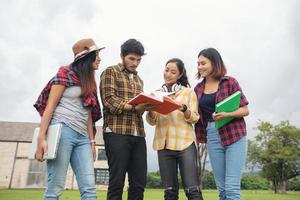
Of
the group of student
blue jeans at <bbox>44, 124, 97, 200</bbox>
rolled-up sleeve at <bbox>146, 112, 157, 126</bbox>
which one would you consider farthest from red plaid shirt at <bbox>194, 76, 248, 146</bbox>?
blue jeans at <bbox>44, 124, 97, 200</bbox>

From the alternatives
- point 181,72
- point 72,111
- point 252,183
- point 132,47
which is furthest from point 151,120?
point 252,183

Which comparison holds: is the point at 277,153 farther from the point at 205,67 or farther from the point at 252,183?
the point at 205,67

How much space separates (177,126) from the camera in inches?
125

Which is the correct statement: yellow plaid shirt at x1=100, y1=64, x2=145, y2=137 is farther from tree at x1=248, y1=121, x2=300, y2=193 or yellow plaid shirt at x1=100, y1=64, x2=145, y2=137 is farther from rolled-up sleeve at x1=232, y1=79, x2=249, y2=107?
tree at x1=248, y1=121, x2=300, y2=193

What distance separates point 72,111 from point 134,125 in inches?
26.9

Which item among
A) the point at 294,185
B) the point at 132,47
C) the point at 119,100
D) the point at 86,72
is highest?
the point at 132,47

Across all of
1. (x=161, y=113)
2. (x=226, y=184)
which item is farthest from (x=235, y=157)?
(x=161, y=113)

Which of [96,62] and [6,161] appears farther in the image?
[6,161]

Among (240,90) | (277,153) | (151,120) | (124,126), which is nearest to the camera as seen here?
(124,126)

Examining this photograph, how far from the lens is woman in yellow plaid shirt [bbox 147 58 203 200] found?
2975 millimetres

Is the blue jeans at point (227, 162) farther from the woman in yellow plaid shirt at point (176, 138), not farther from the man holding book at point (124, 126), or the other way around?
the man holding book at point (124, 126)

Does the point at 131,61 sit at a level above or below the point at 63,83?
above

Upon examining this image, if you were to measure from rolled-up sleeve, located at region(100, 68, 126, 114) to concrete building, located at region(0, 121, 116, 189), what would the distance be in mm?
29970

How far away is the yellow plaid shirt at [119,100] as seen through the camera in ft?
9.89
